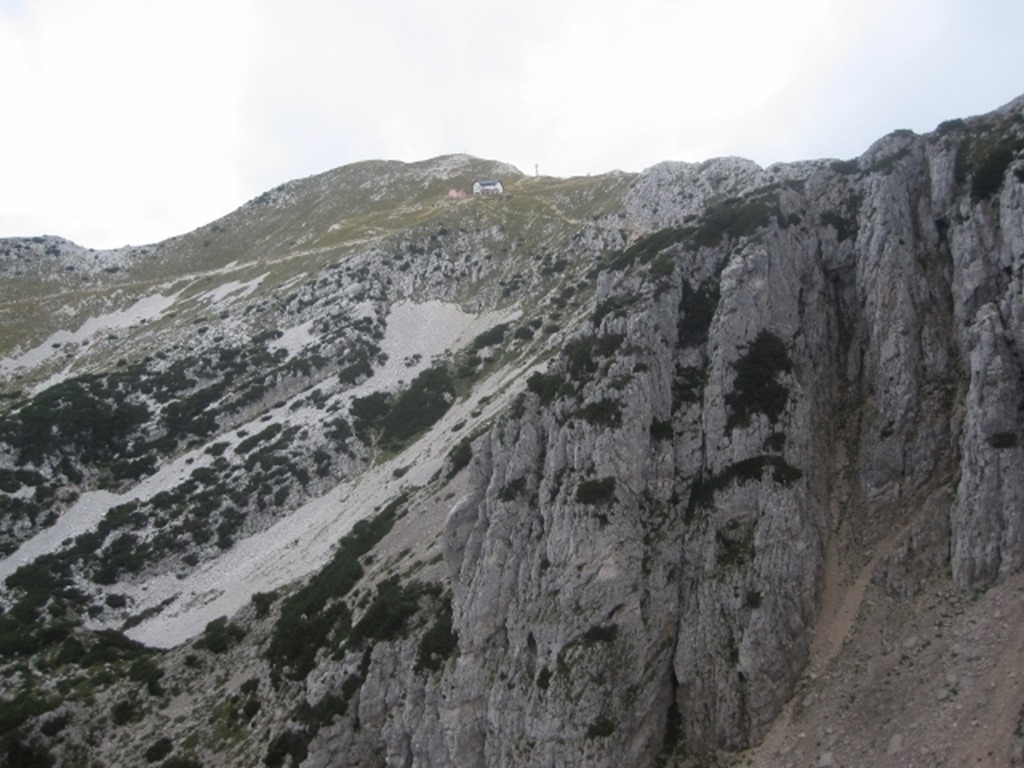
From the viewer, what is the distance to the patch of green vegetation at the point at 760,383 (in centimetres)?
3212

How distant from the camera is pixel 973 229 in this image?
33500 millimetres

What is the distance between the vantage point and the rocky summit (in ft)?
84.2

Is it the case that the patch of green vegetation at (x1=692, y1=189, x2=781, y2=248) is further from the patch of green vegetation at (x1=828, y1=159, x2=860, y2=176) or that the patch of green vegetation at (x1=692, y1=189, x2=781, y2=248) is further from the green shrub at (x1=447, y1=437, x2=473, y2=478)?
the green shrub at (x1=447, y1=437, x2=473, y2=478)

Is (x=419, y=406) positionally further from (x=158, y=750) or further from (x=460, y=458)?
(x=158, y=750)

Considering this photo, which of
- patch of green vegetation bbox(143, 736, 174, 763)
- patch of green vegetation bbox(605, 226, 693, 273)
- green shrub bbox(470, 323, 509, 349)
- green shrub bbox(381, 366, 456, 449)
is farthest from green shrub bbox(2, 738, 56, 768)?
green shrub bbox(470, 323, 509, 349)

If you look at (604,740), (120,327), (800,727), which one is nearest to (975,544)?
(800,727)

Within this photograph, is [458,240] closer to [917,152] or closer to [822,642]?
[917,152]

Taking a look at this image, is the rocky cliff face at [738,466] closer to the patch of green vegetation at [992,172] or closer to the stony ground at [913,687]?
the patch of green vegetation at [992,172]

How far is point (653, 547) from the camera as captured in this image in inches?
1169

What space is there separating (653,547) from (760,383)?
31.6 ft

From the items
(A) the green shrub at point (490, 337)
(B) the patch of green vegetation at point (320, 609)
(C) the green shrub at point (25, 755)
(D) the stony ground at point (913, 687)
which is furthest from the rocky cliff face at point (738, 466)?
(A) the green shrub at point (490, 337)

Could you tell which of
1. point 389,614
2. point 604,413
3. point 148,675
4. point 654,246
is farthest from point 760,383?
point 148,675

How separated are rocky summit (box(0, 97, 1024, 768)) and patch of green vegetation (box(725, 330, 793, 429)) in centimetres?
16

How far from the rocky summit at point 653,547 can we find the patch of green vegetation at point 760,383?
16 cm
